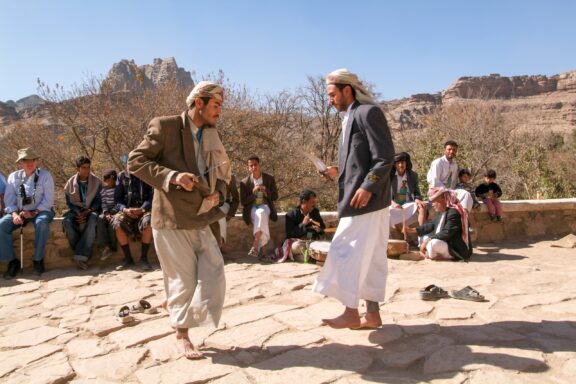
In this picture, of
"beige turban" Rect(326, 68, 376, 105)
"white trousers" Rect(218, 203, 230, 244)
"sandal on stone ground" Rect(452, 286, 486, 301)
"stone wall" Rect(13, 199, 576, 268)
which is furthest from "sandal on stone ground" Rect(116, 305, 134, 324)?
"stone wall" Rect(13, 199, 576, 268)

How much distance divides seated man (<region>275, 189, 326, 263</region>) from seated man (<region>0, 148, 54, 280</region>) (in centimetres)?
304

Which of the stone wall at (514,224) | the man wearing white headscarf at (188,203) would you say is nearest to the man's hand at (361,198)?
the man wearing white headscarf at (188,203)

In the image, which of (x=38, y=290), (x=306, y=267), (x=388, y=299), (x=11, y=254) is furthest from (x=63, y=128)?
(x=388, y=299)

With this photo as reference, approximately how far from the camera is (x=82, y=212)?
6.19 meters

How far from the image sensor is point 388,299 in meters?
4.04

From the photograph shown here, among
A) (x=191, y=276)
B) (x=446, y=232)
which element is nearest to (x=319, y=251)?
(x=446, y=232)

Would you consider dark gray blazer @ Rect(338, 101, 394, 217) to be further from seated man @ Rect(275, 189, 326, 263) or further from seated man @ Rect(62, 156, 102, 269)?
seated man @ Rect(62, 156, 102, 269)

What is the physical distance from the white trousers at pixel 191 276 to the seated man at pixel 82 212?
143 inches

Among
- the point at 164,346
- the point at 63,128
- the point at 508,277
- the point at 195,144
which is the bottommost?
the point at 508,277

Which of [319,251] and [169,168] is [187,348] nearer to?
[169,168]

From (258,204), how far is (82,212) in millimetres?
2378

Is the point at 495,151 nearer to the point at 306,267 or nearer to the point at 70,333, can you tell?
the point at 306,267

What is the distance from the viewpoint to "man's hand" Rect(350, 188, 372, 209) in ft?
9.84

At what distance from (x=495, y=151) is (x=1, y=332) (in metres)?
18.1
